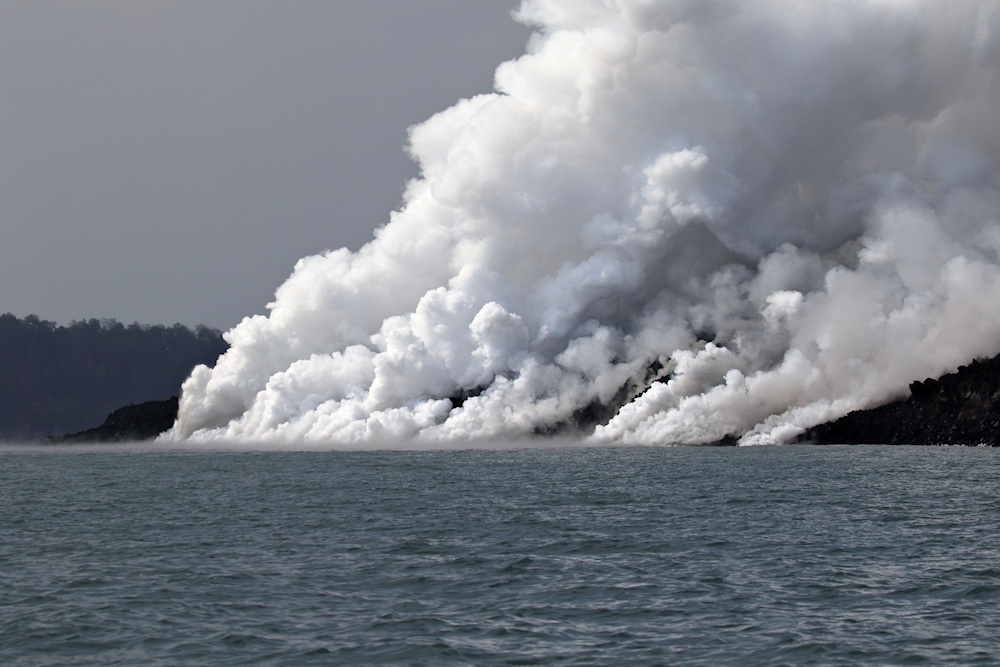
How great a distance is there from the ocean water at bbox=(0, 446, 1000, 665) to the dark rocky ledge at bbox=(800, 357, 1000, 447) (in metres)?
51.8

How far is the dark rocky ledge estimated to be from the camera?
124 m

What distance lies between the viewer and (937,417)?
423 feet

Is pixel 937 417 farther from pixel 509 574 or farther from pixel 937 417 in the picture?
pixel 509 574

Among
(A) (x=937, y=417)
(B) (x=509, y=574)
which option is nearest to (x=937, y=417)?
(A) (x=937, y=417)

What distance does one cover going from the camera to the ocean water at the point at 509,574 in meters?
29.9

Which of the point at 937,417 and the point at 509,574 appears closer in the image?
the point at 509,574

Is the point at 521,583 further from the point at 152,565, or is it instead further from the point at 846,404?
the point at 846,404

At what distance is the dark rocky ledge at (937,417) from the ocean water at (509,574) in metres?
51.8

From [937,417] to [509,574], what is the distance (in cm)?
10181

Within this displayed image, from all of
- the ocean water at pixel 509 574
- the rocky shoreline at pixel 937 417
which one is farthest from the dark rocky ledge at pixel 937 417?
the ocean water at pixel 509 574

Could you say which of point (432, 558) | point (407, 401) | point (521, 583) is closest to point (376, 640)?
point (521, 583)

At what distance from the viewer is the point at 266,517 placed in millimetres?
59312

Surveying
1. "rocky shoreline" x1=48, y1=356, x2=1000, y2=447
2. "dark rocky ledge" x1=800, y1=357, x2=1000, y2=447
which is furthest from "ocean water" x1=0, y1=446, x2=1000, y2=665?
"dark rocky ledge" x1=800, y1=357, x2=1000, y2=447

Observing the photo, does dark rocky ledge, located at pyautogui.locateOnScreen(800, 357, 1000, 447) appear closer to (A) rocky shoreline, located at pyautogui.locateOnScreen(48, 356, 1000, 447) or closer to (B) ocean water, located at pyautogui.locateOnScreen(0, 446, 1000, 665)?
(A) rocky shoreline, located at pyautogui.locateOnScreen(48, 356, 1000, 447)
